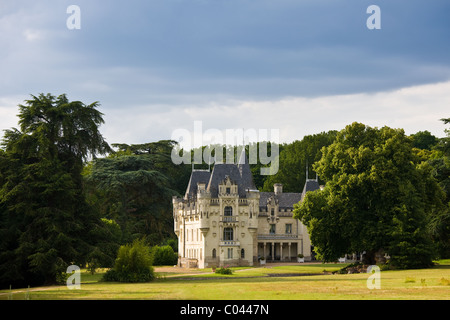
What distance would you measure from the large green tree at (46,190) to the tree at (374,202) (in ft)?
52.2

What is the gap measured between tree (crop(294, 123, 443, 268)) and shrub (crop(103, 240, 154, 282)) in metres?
12.9

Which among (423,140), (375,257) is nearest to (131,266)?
(375,257)

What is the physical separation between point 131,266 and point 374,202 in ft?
59.6

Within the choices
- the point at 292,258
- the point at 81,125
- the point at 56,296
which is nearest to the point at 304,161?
the point at 292,258

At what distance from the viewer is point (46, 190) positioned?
40250 mm

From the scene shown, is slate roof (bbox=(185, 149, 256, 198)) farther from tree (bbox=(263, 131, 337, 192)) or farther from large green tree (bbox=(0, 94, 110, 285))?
large green tree (bbox=(0, 94, 110, 285))

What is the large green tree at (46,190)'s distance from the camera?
1558 inches

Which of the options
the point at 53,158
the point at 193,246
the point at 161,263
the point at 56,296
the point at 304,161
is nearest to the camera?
the point at 56,296

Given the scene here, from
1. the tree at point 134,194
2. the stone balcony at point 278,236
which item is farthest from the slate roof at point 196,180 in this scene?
the stone balcony at point 278,236

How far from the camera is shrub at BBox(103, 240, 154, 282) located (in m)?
39.3

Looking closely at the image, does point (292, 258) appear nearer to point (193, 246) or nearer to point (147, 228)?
point (193, 246)

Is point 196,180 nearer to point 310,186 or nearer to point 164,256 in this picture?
point 164,256

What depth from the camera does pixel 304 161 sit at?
8950cm
